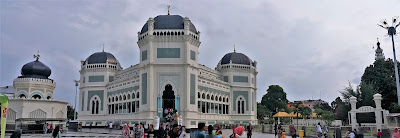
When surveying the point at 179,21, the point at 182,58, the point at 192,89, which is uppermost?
the point at 179,21

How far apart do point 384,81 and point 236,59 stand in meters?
20.9

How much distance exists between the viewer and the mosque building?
37.5 meters

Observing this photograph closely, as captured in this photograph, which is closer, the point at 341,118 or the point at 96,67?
the point at 341,118

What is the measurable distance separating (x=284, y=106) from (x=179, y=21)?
47.8m

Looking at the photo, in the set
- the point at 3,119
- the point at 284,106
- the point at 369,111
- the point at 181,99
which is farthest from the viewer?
the point at 284,106

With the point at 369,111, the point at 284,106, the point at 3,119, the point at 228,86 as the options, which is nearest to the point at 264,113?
the point at 284,106

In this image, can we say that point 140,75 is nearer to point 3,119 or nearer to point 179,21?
point 179,21

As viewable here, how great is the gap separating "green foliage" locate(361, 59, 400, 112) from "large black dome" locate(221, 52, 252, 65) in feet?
56.9

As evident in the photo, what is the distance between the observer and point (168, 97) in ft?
124

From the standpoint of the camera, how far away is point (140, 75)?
39.2 meters

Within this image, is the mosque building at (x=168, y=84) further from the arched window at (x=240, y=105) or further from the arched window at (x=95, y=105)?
the arched window at (x=240, y=105)

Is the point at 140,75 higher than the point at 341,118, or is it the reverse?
the point at 140,75

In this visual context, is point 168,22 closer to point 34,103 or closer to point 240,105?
point 34,103

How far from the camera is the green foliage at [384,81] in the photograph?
39188 millimetres
